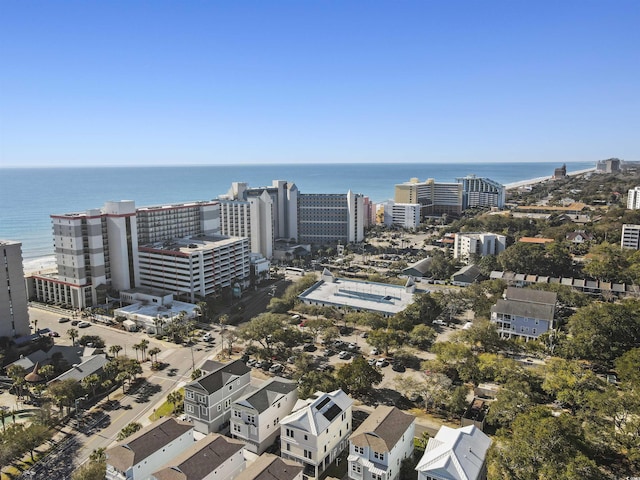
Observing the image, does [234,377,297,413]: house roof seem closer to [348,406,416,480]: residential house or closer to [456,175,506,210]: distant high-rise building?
[348,406,416,480]: residential house

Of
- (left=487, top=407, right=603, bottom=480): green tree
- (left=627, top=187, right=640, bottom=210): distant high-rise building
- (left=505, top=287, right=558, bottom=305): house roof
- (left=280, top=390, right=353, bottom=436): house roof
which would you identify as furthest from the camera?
(left=627, top=187, right=640, bottom=210): distant high-rise building

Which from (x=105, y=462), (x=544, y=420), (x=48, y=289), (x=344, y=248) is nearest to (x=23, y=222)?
(x=48, y=289)

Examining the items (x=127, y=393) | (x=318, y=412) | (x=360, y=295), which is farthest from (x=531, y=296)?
(x=127, y=393)

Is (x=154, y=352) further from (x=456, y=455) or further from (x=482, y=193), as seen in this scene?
(x=482, y=193)

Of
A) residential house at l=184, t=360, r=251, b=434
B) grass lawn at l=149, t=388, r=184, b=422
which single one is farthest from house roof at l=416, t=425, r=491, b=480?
grass lawn at l=149, t=388, r=184, b=422

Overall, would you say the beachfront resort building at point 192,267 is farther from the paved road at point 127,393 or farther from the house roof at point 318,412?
the house roof at point 318,412

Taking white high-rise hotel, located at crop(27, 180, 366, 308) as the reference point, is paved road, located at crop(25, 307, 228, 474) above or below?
below

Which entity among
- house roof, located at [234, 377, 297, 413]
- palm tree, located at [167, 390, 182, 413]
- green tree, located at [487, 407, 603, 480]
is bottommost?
palm tree, located at [167, 390, 182, 413]

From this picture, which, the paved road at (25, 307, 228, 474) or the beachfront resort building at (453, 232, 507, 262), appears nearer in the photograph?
the paved road at (25, 307, 228, 474)
